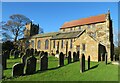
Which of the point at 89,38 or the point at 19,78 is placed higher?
the point at 89,38

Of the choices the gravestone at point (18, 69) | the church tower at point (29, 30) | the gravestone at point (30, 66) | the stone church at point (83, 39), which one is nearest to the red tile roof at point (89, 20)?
the stone church at point (83, 39)

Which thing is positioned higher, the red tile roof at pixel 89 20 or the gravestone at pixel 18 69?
the red tile roof at pixel 89 20

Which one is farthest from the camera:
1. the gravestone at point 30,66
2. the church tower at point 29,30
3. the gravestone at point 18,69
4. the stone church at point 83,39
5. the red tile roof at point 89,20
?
the church tower at point 29,30

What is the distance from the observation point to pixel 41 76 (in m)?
16.9

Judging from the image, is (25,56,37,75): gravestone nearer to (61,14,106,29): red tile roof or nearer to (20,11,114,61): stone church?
(20,11,114,61): stone church

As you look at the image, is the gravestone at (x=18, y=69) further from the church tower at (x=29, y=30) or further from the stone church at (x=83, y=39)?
the church tower at (x=29, y=30)

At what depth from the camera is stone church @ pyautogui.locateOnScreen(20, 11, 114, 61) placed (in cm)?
3136

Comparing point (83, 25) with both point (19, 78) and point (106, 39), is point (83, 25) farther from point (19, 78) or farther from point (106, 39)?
point (19, 78)

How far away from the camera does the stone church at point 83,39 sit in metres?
31.4

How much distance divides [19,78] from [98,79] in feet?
22.1

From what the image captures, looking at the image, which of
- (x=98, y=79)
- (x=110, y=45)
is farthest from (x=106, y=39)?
(x=98, y=79)

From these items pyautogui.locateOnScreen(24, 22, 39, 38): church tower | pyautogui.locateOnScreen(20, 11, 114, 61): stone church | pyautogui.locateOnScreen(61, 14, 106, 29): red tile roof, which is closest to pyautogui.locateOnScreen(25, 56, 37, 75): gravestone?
pyautogui.locateOnScreen(20, 11, 114, 61): stone church

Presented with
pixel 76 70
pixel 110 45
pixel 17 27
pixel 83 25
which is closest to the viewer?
pixel 76 70

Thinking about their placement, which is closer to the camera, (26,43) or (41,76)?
(41,76)
